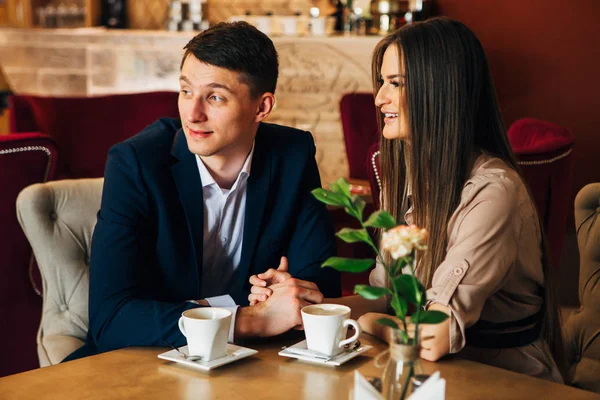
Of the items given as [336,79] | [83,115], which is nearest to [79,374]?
[83,115]

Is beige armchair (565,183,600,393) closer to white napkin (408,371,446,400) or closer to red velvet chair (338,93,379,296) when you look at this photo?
white napkin (408,371,446,400)

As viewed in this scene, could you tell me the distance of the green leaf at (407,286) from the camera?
1.03 meters

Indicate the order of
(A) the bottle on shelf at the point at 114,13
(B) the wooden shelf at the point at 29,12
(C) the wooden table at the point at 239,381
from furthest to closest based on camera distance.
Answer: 1. (B) the wooden shelf at the point at 29,12
2. (A) the bottle on shelf at the point at 114,13
3. (C) the wooden table at the point at 239,381

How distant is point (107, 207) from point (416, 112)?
741 mm

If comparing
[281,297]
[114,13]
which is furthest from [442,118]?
[114,13]

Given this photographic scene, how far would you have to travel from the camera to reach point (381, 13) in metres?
5.23

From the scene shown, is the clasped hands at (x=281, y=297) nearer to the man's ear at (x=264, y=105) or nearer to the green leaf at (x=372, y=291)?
the man's ear at (x=264, y=105)

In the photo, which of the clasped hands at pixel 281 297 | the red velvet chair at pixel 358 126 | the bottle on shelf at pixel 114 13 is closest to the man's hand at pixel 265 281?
the clasped hands at pixel 281 297

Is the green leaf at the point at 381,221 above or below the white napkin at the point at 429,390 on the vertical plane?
above

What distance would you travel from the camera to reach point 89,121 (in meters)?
4.76

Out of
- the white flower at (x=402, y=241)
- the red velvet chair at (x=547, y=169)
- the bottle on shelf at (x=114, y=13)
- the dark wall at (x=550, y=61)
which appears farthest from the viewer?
the bottle on shelf at (x=114, y=13)

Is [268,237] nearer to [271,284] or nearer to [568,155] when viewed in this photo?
[271,284]

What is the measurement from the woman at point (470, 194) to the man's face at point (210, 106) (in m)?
0.39

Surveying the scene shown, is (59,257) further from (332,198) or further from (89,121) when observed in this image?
(89,121)
